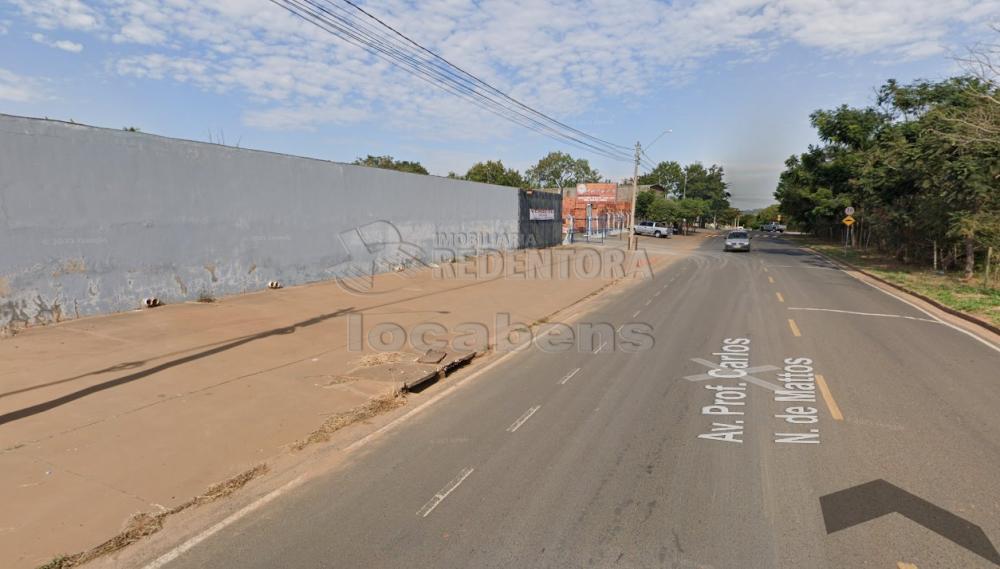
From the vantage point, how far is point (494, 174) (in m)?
82.4

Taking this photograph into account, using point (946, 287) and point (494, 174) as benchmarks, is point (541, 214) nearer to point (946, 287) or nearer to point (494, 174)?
point (946, 287)

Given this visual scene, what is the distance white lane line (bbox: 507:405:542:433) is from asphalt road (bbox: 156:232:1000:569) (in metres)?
0.01

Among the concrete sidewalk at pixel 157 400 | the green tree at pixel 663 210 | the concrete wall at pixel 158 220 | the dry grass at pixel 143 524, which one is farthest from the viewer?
the green tree at pixel 663 210

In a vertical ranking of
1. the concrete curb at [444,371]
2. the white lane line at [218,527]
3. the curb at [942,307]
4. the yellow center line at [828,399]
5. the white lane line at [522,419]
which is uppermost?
the curb at [942,307]

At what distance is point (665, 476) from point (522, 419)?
196 centimetres

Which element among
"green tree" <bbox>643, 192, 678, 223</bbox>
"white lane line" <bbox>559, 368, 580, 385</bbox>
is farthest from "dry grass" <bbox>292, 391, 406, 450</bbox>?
"green tree" <bbox>643, 192, 678, 223</bbox>

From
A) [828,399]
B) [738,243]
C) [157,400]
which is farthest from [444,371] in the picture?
[738,243]

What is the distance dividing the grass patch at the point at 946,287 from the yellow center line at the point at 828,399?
7615 millimetres

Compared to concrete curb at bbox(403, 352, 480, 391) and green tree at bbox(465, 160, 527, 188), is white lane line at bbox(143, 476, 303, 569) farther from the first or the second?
green tree at bbox(465, 160, 527, 188)

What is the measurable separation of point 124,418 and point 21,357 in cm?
347

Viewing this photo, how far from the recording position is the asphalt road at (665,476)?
12.1 feet

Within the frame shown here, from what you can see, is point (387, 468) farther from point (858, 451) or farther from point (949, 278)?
point (949, 278)

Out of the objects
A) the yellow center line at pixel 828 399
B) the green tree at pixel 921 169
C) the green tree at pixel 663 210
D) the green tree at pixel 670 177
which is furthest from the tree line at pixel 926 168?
the green tree at pixel 670 177

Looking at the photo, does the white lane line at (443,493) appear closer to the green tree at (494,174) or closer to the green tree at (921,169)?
the green tree at (921,169)
